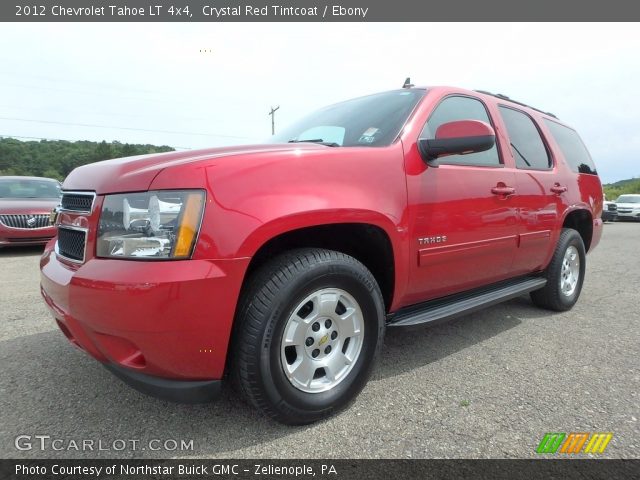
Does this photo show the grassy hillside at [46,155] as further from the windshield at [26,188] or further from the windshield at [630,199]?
the windshield at [630,199]

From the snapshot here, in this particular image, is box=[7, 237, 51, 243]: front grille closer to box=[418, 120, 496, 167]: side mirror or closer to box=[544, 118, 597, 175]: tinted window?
box=[418, 120, 496, 167]: side mirror

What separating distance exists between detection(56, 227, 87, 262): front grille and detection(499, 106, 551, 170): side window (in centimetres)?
300

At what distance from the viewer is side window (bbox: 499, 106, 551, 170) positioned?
3.19 m

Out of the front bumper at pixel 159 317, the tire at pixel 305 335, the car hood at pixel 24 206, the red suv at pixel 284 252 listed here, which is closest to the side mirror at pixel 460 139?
the red suv at pixel 284 252

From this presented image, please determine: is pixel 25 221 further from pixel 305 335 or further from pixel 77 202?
pixel 305 335

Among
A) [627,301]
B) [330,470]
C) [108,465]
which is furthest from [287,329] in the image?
[627,301]

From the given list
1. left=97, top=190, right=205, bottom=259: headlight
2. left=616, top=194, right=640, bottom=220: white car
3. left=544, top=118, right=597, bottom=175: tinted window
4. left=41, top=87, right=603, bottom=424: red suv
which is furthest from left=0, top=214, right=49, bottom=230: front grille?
left=616, top=194, right=640, bottom=220: white car

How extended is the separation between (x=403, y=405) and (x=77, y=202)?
194 cm

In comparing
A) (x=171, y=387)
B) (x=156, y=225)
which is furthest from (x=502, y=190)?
(x=171, y=387)

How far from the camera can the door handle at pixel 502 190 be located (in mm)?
2726

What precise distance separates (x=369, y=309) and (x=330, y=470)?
76 cm

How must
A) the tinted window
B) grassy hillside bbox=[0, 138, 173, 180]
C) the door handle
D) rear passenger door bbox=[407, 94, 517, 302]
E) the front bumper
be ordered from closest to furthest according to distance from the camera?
1. the front bumper
2. rear passenger door bbox=[407, 94, 517, 302]
3. the door handle
4. the tinted window
5. grassy hillside bbox=[0, 138, 173, 180]

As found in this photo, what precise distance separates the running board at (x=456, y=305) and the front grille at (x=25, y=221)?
7.06 meters

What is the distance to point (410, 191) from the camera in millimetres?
2217
